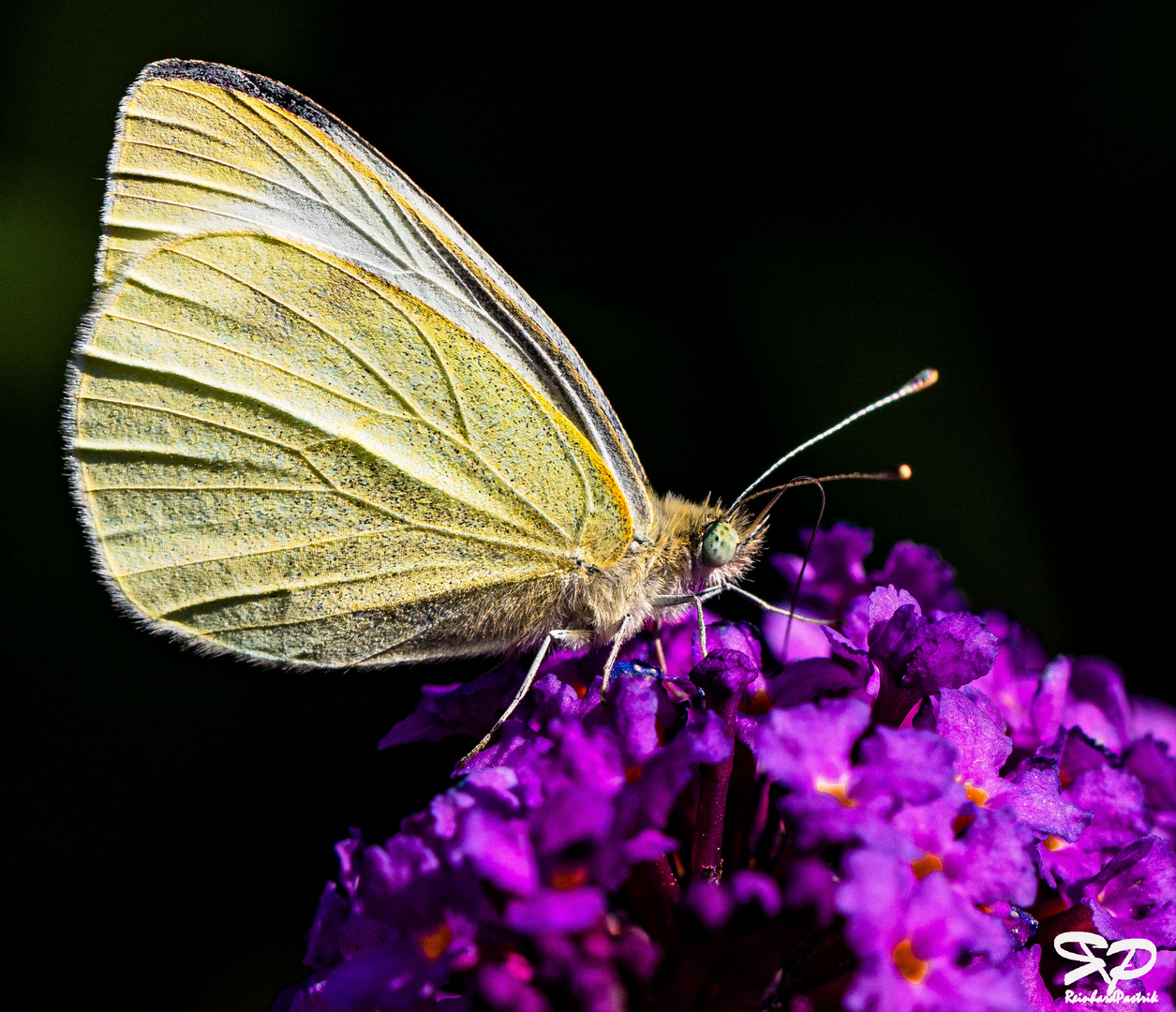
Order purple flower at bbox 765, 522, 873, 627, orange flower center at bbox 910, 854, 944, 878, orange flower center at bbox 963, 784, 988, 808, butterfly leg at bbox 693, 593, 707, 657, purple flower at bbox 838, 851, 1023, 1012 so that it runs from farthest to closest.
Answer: purple flower at bbox 765, 522, 873, 627 < butterfly leg at bbox 693, 593, 707, 657 < orange flower center at bbox 963, 784, 988, 808 < orange flower center at bbox 910, 854, 944, 878 < purple flower at bbox 838, 851, 1023, 1012

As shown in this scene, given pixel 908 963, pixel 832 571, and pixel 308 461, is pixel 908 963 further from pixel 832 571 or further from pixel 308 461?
pixel 308 461

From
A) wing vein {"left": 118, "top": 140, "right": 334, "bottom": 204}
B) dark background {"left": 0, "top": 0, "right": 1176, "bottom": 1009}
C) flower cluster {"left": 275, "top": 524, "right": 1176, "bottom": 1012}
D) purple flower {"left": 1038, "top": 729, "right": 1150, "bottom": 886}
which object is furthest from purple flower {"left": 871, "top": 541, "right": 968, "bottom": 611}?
wing vein {"left": 118, "top": 140, "right": 334, "bottom": 204}

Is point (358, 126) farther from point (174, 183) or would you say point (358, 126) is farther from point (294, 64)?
point (174, 183)

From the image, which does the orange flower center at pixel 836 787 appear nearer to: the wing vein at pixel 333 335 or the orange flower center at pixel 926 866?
the orange flower center at pixel 926 866

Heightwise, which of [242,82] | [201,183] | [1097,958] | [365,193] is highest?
[242,82]

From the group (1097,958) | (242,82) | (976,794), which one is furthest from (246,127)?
(1097,958)
